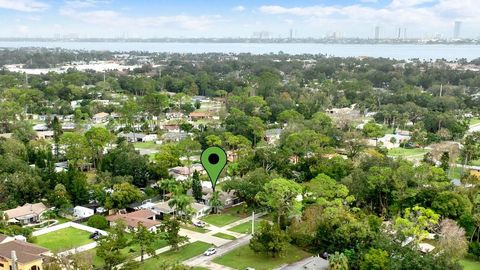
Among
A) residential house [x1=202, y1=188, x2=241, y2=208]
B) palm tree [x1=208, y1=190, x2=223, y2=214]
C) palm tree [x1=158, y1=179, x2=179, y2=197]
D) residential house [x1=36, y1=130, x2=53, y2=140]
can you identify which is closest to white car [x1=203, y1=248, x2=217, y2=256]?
palm tree [x1=208, y1=190, x2=223, y2=214]

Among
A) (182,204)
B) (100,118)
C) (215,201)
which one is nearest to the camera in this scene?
(182,204)

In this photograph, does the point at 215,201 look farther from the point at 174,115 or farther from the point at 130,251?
the point at 174,115

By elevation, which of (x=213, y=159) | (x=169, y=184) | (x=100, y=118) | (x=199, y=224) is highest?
(x=213, y=159)

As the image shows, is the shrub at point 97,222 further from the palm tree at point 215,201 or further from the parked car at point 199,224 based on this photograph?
the palm tree at point 215,201

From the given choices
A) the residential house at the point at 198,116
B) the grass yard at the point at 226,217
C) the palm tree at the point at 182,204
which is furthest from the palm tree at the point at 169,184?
the residential house at the point at 198,116

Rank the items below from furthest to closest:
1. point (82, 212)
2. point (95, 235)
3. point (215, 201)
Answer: point (215, 201) → point (82, 212) → point (95, 235)

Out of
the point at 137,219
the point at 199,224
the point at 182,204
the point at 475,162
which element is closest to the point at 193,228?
the point at 199,224

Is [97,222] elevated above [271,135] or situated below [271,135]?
below
